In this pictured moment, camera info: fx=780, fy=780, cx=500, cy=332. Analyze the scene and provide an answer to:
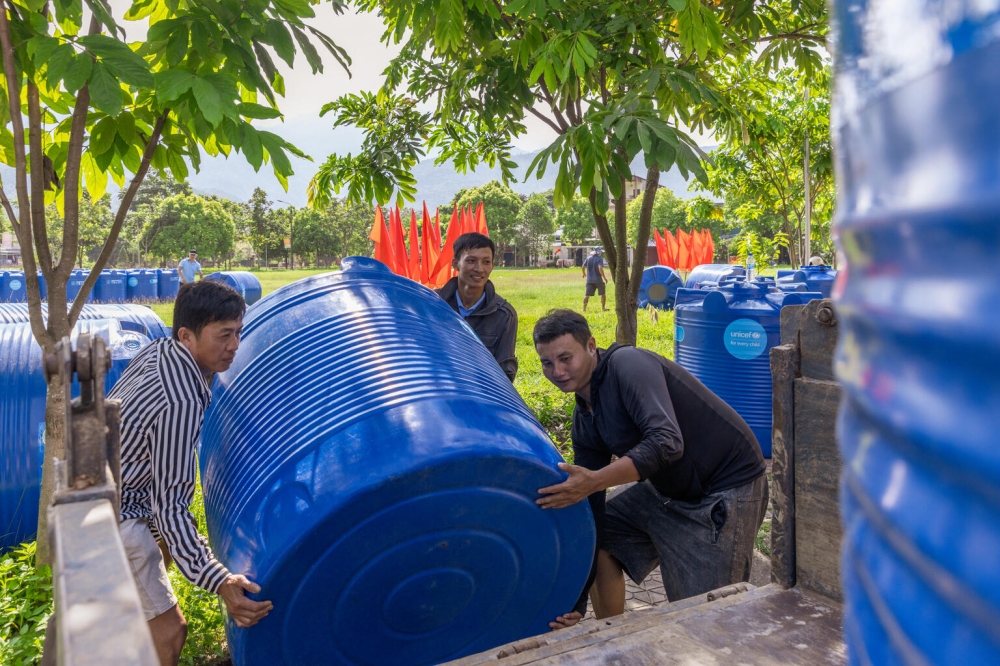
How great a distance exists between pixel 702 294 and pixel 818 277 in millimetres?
3868

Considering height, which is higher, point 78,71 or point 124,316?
point 78,71

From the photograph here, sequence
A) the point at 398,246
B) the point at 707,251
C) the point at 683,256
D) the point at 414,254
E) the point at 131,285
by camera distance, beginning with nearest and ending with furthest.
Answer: the point at 398,246 < the point at 414,254 < the point at 131,285 < the point at 683,256 < the point at 707,251

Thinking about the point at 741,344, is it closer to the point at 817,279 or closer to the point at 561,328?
the point at 561,328

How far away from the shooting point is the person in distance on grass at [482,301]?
473 centimetres

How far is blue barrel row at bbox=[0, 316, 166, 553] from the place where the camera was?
14.0ft

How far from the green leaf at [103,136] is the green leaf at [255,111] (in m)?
0.88

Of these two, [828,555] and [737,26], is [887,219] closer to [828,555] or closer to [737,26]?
[828,555]

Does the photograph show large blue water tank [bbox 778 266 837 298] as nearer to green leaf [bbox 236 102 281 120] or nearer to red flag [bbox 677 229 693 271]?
green leaf [bbox 236 102 281 120]

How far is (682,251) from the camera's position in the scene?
25.0m

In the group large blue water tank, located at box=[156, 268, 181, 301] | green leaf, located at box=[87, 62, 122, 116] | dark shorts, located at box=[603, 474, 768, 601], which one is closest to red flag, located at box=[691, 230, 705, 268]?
large blue water tank, located at box=[156, 268, 181, 301]

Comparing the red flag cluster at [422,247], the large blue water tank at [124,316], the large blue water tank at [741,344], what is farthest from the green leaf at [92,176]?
the red flag cluster at [422,247]

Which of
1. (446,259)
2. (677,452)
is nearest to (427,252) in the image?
(446,259)

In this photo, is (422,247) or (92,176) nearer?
(92,176)

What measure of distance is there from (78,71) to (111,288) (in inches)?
905
